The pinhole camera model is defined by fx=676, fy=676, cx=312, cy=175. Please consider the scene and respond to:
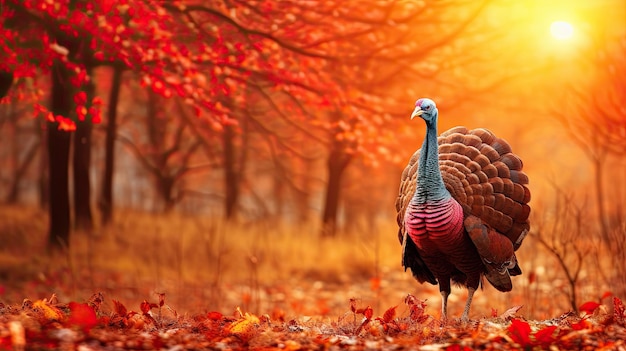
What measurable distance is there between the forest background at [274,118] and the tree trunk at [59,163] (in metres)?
0.03

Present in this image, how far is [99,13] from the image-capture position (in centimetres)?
969

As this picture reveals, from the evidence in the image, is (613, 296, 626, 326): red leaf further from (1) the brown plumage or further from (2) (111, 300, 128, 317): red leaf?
(2) (111, 300, 128, 317): red leaf

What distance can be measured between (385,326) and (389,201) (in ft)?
72.2

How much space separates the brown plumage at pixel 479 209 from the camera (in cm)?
605

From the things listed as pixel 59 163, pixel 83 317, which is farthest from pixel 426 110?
pixel 59 163

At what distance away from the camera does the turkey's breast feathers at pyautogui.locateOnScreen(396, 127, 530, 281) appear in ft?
20.0

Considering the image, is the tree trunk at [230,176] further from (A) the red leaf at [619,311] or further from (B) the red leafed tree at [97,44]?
(A) the red leaf at [619,311]

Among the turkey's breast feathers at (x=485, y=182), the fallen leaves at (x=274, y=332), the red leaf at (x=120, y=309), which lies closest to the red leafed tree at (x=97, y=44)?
the red leaf at (x=120, y=309)

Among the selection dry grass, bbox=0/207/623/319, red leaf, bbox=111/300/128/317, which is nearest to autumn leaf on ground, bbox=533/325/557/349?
red leaf, bbox=111/300/128/317

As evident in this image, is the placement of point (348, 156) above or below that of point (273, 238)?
above

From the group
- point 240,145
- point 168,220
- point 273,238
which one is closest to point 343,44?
point 273,238

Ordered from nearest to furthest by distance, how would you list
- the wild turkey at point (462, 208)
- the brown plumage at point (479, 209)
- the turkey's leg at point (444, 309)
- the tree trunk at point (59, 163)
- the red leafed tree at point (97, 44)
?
the wild turkey at point (462, 208), the brown plumage at point (479, 209), the turkey's leg at point (444, 309), the red leafed tree at point (97, 44), the tree trunk at point (59, 163)

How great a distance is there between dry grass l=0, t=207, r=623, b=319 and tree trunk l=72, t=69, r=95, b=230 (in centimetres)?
41

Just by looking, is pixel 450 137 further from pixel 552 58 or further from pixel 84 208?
pixel 552 58
